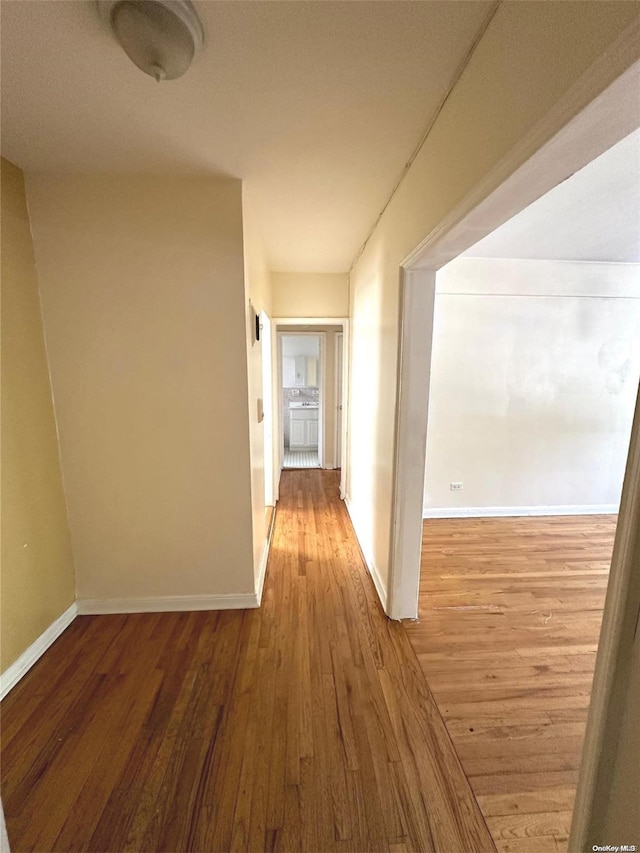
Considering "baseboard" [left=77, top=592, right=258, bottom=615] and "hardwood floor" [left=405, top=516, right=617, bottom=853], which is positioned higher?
"baseboard" [left=77, top=592, right=258, bottom=615]

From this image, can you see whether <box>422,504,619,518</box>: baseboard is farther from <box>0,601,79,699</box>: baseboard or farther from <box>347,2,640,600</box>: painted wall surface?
<box>0,601,79,699</box>: baseboard

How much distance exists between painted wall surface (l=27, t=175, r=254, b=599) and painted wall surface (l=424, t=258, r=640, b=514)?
7.16 ft

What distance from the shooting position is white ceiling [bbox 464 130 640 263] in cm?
177

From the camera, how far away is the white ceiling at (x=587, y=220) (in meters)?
1.77

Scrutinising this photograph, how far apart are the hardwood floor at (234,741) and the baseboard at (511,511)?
174 centimetres

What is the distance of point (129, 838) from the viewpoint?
3.58 feet

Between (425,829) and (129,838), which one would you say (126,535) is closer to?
(129,838)

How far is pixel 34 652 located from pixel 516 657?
2.54 meters

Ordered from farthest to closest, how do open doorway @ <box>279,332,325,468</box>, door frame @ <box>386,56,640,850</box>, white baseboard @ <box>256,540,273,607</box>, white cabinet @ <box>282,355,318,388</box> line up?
white cabinet @ <box>282,355,318,388</box>
open doorway @ <box>279,332,325,468</box>
white baseboard @ <box>256,540,273,607</box>
door frame @ <box>386,56,640,850</box>

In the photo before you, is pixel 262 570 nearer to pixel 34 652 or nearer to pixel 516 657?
pixel 34 652

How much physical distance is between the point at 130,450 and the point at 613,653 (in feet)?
7.12

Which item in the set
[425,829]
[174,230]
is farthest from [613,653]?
[174,230]

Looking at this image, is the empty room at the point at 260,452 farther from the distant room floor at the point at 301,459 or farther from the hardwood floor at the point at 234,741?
the distant room floor at the point at 301,459

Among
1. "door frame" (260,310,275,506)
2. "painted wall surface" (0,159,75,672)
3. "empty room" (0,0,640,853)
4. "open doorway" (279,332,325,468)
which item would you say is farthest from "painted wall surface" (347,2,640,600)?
"open doorway" (279,332,325,468)
